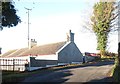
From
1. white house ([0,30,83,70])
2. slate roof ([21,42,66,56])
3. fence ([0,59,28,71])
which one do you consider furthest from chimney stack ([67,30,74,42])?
fence ([0,59,28,71])

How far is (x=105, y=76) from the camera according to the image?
24219 millimetres

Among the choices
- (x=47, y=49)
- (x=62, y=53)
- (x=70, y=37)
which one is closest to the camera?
(x=62, y=53)

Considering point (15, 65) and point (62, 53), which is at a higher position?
point (62, 53)

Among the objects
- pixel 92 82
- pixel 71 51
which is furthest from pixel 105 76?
pixel 71 51

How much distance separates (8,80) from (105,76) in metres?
8.24

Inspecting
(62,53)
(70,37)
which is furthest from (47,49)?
(70,37)

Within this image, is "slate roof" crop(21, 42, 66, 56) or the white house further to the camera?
"slate roof" crop(21, 42, 66, 56)

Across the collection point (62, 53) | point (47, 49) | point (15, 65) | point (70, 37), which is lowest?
point (15, 65)

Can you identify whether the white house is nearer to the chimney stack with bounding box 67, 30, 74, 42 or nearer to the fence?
the chimney stack with bounding box 67, 30, 74, 42

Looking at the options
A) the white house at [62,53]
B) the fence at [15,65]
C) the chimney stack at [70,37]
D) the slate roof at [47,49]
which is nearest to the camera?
the fence at [15,65]

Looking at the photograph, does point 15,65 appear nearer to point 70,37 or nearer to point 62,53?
point 62,53

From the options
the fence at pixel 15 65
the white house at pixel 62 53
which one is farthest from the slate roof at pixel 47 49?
the fence at pixel 15 65

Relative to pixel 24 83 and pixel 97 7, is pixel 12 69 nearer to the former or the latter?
pixel 24 83

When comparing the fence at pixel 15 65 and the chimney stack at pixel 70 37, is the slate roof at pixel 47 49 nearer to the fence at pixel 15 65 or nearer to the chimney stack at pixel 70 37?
the chimney stack at pixel 70 37
